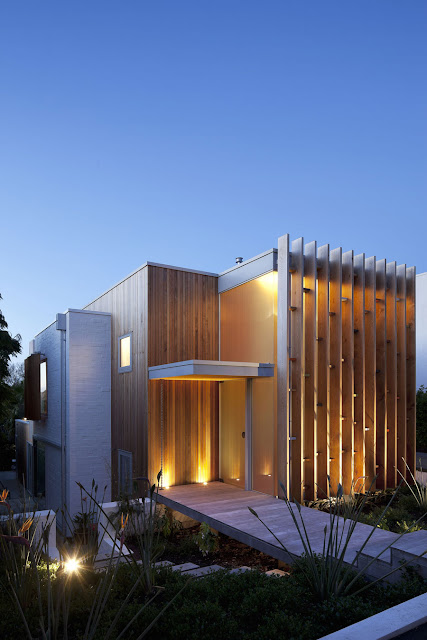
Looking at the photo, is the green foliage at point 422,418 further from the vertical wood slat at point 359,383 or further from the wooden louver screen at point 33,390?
the wooden louver screen at point 33,390

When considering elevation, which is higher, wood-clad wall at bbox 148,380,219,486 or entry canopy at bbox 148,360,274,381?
entry canopy at bbox 148,360,274,381

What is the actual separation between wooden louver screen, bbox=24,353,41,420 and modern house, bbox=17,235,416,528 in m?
2.08

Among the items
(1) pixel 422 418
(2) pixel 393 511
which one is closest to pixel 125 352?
(2) pixel 393 511

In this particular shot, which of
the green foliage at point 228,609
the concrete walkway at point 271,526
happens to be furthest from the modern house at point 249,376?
the green foliage at point 228,609

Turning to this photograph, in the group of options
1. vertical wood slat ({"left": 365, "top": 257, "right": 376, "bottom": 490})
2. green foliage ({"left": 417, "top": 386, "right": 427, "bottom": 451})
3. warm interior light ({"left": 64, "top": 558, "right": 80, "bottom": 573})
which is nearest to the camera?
warm interior light ({"left": 64, "top": 558, "right": 80, "bottom": 573})

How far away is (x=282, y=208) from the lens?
260 ft

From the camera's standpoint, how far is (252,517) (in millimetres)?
A: 6730

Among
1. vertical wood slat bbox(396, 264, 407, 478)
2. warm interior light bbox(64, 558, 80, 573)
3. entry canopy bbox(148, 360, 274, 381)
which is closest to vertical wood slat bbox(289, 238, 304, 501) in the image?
entry canopy bbox(148, 360, 274, 381)

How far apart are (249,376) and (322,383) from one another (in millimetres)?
1291

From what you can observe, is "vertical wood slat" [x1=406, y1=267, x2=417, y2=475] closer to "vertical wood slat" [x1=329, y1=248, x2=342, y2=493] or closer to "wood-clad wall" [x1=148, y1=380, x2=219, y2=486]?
"vertical wood slat" [x1=329, y1=248, x2=342, y2=493]

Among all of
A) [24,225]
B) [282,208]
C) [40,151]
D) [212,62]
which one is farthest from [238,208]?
[212,62]

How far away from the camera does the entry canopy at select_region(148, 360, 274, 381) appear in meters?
7.58

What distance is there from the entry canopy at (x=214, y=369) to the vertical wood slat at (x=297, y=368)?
0.45 meters

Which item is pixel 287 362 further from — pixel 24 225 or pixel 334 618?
pixel 24 225
